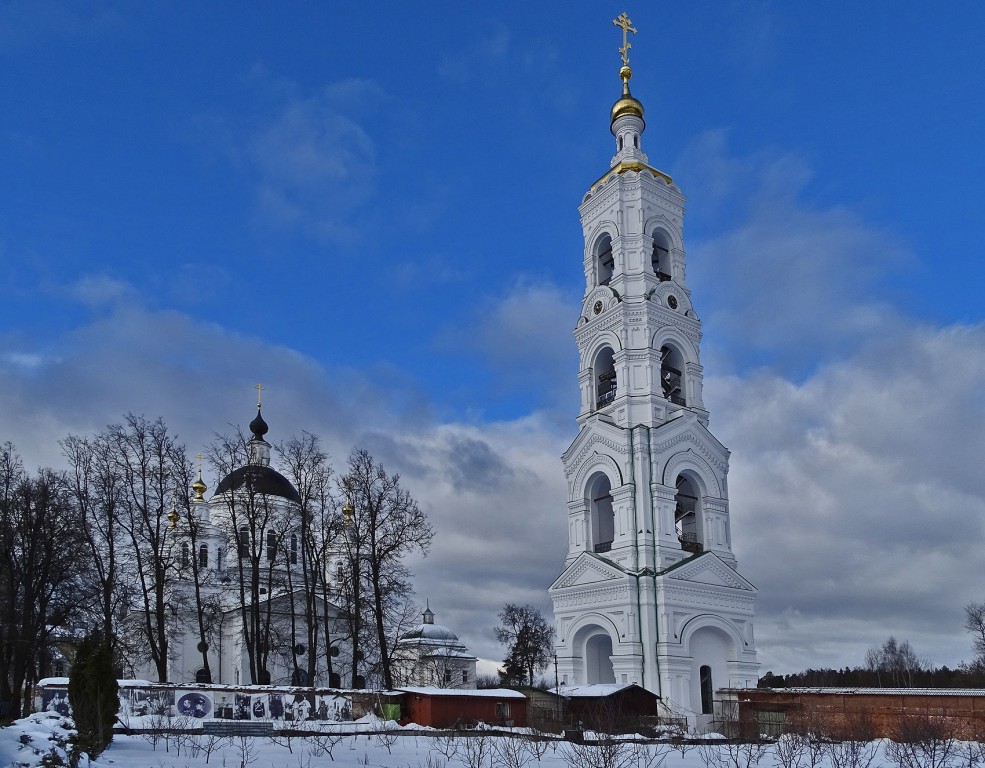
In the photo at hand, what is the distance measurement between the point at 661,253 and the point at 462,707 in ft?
75.4

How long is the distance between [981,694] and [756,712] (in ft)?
25.3

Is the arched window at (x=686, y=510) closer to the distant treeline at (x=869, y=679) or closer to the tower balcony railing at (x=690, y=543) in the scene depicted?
the tower balcony railing at (x=690, y=543)

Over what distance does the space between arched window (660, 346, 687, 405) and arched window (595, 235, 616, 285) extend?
176 inches

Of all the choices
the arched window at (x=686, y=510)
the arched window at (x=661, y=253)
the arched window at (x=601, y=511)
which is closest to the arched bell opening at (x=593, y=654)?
the arched window at (x=601, y=511)

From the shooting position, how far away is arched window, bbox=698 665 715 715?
3594cm

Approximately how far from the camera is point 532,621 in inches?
2793

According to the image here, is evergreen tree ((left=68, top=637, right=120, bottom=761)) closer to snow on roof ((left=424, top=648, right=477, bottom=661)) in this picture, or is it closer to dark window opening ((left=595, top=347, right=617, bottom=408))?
dark window opening ((left=595, top=347, right=617, bottom=408))

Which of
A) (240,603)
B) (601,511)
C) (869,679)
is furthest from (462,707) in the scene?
(869,679)

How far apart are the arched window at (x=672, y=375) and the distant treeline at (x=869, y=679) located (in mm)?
19718

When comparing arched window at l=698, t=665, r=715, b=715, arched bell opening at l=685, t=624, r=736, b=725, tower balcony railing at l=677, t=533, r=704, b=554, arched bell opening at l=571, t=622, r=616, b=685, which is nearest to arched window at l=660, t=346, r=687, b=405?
tower balcony railing at l=677, t=533, r=704, b=554

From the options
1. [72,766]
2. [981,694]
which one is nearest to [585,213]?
[981,694]

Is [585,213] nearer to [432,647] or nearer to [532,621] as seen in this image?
[432,647]

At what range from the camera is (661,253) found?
1692 inches

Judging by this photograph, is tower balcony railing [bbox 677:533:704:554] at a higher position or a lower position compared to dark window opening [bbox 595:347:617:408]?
lower
